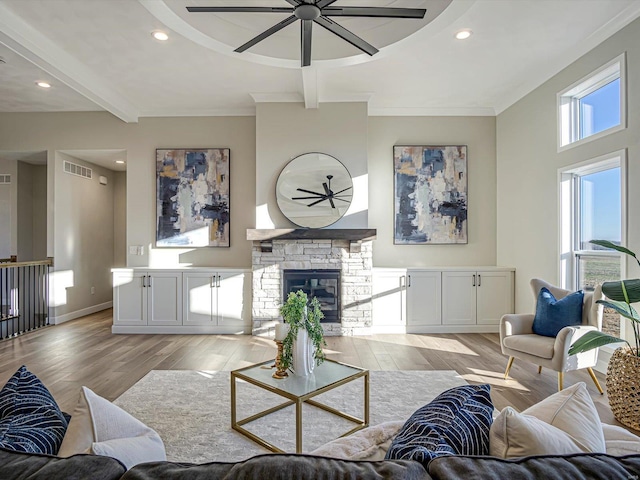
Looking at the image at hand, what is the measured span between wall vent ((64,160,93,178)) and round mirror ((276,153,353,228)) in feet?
11.4

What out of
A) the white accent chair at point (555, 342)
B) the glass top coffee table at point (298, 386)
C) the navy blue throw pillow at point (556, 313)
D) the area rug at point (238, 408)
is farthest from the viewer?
the navy blue throw pillow at point (556, 313)

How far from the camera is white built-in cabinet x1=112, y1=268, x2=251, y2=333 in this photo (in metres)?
5.27

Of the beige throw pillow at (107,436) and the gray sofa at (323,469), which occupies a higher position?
the gray sofa at (323,469)

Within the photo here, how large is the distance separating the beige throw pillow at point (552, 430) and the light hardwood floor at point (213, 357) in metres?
2.05

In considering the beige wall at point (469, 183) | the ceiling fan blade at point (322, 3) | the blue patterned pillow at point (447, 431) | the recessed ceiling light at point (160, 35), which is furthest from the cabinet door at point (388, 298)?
the blue patterned pillow at point (447, 431)

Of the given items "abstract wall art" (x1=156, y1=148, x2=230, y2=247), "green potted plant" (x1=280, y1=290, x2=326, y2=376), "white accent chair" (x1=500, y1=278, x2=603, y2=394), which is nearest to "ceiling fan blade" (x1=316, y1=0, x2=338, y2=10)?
"green potted plant" (x1=280, y1=290, x2=326, y2=376)

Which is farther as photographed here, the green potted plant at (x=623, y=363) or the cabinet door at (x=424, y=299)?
the cabinet door at (x=424, y=299)

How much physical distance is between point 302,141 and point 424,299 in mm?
2699

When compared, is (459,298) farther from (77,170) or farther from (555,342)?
(77,170)

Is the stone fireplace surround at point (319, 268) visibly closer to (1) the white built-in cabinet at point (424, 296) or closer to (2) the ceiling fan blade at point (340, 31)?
(1) the white built-in cabinet at point (424, 296)

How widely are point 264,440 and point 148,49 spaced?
146 inches

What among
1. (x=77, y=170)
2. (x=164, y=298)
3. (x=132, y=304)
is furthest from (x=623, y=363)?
(x=77, y=170)

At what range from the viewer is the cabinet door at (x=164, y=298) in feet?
17.4

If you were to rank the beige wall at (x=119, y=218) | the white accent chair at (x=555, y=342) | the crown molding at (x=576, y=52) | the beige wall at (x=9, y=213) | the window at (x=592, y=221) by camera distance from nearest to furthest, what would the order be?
the white accent chair at (x=555, y=342), the crown molding at (x=576, y=52), the window at (x=592, y=221), the beige wall at (x=9, y=213), the beige wall at (x=119, y=218)
